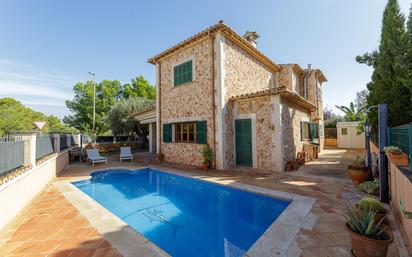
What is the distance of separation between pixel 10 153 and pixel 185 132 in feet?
26.8

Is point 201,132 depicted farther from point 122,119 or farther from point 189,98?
point 122,119

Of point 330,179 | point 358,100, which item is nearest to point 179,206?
point 330,179

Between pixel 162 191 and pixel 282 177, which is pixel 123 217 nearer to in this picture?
pixel 162 191

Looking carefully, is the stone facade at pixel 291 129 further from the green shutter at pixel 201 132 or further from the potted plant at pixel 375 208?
the potted plant at pixel 375 208

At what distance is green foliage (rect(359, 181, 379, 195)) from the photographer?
5.40m

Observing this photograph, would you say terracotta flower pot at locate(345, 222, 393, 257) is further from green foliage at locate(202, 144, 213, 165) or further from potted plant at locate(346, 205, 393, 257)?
green foliage at locate(202, 144, 213, 165)

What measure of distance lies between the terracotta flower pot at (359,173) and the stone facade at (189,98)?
6.40 meters

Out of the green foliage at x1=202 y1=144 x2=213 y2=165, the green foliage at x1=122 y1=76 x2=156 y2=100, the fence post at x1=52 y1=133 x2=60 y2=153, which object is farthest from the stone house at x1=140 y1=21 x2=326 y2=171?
the green foliage at x1=122 y1=76 x2=156 y2=100

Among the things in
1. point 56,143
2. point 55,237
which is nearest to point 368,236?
point 55,237

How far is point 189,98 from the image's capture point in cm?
1152

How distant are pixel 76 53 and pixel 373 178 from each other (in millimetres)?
21667

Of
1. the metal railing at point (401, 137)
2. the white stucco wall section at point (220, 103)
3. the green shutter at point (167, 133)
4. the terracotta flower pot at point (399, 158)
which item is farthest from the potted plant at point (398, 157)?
the green shutter at point (167, 133)

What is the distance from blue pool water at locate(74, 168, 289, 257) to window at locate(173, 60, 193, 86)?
6.39 metres

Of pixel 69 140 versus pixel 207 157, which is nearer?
pixel 207 157
